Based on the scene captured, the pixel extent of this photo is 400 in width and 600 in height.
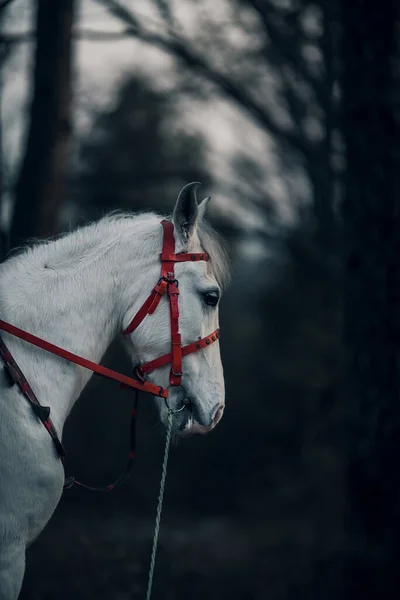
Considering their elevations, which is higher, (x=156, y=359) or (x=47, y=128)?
(x=47, y=128)

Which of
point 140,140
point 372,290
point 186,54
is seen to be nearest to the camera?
point 372,290

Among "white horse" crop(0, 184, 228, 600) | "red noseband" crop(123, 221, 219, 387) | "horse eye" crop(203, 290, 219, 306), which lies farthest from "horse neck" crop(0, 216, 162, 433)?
"horse eye" crop(203, 290, 219, 306)

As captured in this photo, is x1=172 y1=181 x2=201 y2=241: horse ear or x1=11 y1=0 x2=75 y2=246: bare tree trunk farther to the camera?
x1=11 y1=0 x2=75 y2=246: bare tree trunk

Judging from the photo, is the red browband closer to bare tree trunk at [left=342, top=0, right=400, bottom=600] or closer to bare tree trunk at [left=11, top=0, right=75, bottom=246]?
bare tree trunk at [left=342, top=0, right=400, bottom=600]

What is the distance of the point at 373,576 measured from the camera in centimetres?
550

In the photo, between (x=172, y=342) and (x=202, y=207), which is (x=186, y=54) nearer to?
(x=202, y=207)

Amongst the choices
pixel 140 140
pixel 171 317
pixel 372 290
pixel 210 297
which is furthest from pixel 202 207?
pixel 140 140

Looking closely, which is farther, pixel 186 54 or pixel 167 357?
pixel 186 54

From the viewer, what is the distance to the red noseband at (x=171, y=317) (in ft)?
12.2

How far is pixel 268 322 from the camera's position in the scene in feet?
48.0

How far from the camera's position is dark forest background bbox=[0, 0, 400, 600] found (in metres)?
5.72

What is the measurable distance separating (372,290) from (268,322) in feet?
29.3

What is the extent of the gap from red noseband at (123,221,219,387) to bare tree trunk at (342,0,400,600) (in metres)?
2.31

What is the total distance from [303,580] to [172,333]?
3.94m
